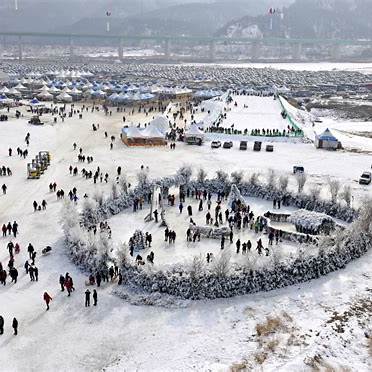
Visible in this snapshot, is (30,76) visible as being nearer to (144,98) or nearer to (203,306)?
(144,98)

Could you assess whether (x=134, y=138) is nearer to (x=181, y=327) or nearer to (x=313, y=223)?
(x=313, y=223)

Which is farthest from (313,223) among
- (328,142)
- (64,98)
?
(64,98)

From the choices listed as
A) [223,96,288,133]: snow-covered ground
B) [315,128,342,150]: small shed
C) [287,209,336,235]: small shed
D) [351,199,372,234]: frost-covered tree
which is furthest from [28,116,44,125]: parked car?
[351,199,372,234]: frost-covered tree

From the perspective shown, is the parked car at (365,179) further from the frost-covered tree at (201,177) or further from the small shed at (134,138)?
the small shed at (134,138)

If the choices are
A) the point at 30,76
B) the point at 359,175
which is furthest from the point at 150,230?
the point at 30,76

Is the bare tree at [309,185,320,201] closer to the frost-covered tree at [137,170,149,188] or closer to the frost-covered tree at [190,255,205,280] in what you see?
the frost-covered tree at [137,170,149,188]

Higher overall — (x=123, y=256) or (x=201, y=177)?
(x=201, y=177)

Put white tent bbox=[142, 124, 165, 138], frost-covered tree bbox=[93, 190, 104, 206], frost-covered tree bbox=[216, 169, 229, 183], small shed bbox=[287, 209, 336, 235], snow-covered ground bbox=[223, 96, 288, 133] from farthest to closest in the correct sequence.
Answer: snow-covered ground bbox=[223, 96, 288, 133], white tent bbox=[142, 124, 165, 138], frost-covered tree bbox=[216, 169, 229, 183], frost-covered tree bbox=[93, 190, 104, 206], small shed bbox=[287, 209, 336, 235]

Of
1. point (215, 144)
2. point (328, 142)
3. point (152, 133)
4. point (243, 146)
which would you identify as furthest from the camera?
point (152, 133)

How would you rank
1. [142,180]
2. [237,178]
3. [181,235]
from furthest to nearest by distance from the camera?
[237,178], [142,180], [181,235]

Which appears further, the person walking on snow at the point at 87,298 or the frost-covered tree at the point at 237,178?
the frost-covered tree at the point at 237,178

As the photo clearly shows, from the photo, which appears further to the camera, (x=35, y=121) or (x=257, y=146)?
(x=35, y=121)

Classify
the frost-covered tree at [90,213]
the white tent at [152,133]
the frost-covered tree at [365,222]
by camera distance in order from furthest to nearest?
the white tent at [152,133] → the frost-covered tree at [90,213] → the frost-covered tree at [365,222]

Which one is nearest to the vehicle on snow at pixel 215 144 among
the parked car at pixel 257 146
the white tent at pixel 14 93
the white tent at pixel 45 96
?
the parked car at pixel 257 146
